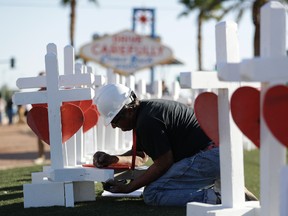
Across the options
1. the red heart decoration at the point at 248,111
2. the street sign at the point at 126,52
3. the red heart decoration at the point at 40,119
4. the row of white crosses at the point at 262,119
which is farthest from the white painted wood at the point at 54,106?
the street sign at the point at 126,52

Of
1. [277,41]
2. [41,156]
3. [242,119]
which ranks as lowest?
[41,156]

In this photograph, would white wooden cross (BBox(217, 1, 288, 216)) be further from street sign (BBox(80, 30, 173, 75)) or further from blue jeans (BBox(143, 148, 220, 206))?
street sign (BBox(80, 30, 173, 75))

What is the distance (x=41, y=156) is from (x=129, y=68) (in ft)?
75.4

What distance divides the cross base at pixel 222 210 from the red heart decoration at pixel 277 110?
90 centimetres

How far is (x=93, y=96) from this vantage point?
20.4 feet

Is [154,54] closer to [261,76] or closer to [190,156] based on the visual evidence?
[190,156]

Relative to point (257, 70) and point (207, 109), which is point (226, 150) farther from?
point (257, 70)

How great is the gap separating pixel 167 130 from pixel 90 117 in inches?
49.7

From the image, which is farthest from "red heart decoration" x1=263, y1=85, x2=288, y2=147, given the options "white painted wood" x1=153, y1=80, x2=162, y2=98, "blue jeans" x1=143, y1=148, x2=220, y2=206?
"white painted wood" x1=153, y1=80, x2=162, y2=98

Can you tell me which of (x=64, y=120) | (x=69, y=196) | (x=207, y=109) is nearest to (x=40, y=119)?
(x=64, y=120)

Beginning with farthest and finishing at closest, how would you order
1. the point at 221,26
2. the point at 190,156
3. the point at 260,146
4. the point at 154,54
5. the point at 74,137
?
the point at 154,54 < the point at 74,137 < the point at 190,156 < the point at 221,26 < the point at 260,146

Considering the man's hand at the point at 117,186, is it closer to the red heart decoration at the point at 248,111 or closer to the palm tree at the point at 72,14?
the red heart decoration at the point at 248,111

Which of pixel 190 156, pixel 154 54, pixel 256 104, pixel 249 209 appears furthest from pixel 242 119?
pixel 154 54

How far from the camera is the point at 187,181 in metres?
6.07
